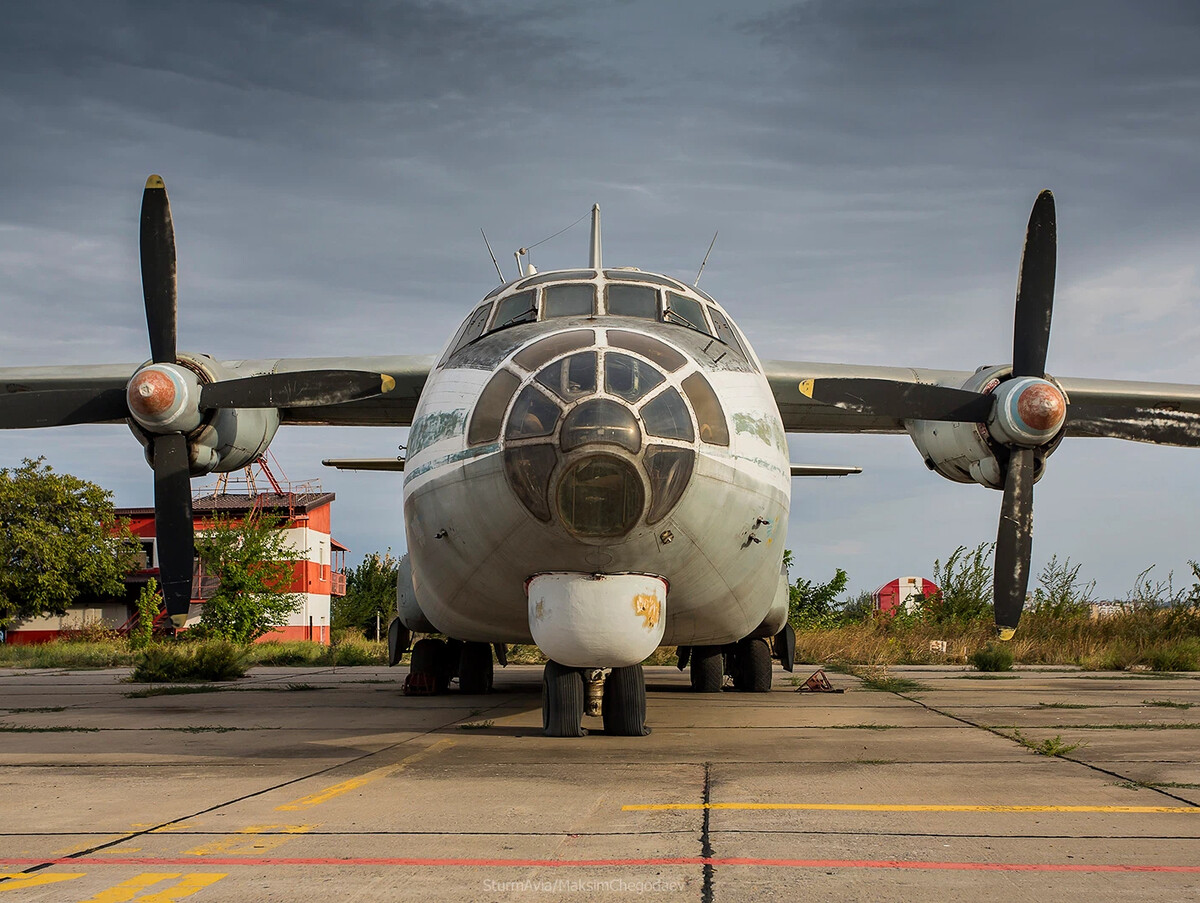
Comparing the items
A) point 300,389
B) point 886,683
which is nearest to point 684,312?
point 300,389

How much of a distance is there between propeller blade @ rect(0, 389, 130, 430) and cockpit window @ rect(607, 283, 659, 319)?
554 centimetres

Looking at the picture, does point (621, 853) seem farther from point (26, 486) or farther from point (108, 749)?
point (26, 486)

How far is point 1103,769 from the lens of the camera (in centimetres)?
685

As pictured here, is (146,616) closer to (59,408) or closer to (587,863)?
(59,408)

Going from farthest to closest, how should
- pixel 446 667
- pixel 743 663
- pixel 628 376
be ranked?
pixel 743 663, pixel 446 667, pixel 628 376

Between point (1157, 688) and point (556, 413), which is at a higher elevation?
point (556, 413)

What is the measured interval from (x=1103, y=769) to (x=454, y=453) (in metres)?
4.70

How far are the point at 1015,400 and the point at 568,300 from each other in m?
4.83

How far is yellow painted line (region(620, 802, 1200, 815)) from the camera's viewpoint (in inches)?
213

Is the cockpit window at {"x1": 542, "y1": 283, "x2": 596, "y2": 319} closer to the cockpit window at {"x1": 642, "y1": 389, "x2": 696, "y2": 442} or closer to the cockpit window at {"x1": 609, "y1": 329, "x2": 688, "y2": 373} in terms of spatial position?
the cockpit window at {"x1": 609, "y1": 329, "x2": 688, "y2": 373}

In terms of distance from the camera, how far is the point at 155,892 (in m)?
3.86

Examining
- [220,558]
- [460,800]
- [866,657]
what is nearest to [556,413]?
[460,800]

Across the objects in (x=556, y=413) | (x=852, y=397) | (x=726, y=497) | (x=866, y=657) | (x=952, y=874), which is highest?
(x=852, y=397)

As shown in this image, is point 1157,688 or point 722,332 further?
point 1157,688
